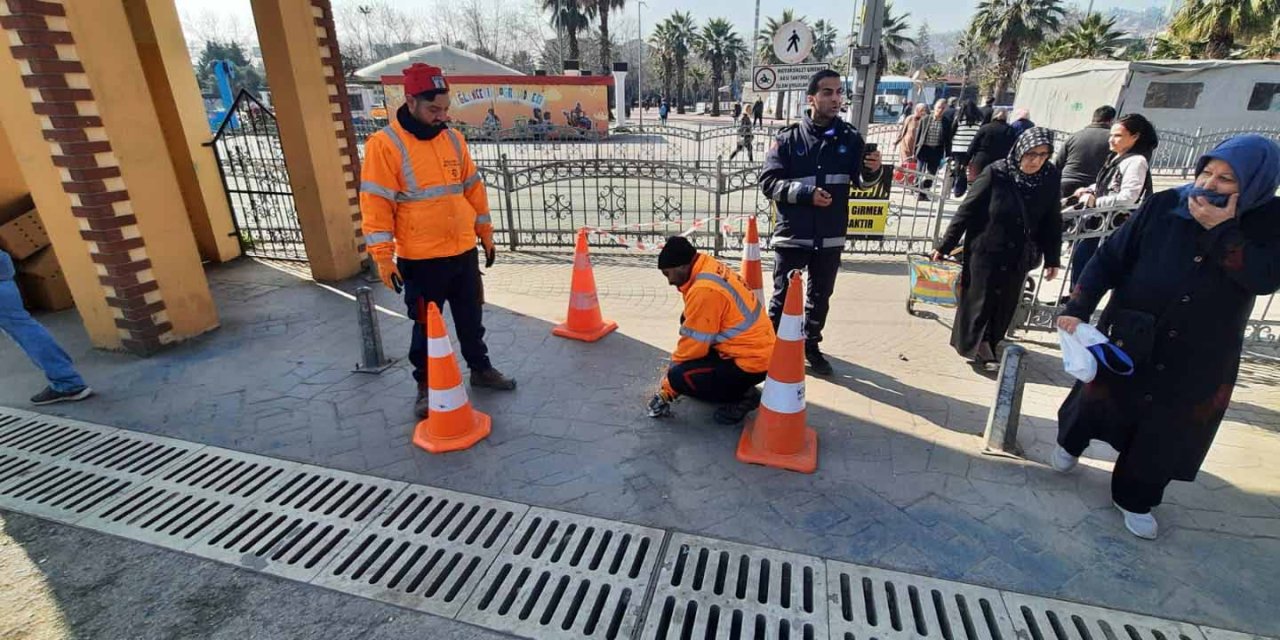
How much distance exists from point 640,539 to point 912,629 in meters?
1.17

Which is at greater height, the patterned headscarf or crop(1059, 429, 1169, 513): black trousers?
the patterned headscarf

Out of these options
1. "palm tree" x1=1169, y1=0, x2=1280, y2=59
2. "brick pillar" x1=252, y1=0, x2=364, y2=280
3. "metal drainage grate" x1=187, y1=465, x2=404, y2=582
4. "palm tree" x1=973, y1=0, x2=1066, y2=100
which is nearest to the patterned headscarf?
"metal drainage grate" x1=187, y1=465, x2=404, y2=582

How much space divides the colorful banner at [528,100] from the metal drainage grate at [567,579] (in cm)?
2569

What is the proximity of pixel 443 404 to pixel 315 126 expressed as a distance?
4053mm

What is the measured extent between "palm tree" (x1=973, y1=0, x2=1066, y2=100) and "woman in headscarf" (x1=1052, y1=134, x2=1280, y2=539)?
4130cm

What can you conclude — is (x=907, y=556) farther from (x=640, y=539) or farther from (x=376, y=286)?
(x=376, y=286)

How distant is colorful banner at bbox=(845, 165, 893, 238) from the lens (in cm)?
717

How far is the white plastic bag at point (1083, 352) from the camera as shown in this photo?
2648 millimetres

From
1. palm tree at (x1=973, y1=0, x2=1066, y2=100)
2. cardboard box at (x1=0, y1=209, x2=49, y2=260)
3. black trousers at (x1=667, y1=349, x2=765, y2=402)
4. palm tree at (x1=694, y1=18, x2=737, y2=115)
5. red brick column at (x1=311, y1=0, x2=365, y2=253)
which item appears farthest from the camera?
palm tree at (x1=694, y1=18, x2=737, y2=115)

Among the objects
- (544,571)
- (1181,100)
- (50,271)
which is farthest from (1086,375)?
(1181,100)

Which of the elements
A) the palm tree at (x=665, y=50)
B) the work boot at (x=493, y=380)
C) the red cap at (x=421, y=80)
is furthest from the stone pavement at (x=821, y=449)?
the palm tree at (x=665, y=50)

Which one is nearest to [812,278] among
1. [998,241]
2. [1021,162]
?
[998,241]

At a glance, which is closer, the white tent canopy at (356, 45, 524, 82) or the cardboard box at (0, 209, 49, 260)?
the cardboard box at (0, 209, 49, 260)

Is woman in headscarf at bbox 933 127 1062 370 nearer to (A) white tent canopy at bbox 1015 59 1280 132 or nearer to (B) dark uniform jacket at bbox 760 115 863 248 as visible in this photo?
(B) dark uniform jacket at bbox 760 115 863 248
